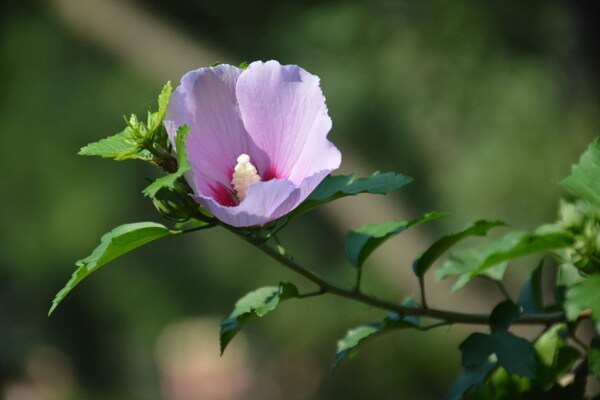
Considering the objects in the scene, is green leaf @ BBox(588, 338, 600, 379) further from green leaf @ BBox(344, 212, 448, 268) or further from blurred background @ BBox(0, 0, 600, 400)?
blurred background @ BBox(0, 0, 600, 400)

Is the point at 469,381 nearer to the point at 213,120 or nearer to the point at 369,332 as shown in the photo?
the point at 369,332

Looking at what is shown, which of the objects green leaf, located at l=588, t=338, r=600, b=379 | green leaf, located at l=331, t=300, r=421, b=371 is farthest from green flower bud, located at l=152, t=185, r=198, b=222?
green leaf, located at l=588, t=338, r=600, b=379

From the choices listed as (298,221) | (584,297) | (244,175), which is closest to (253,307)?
(244,175)

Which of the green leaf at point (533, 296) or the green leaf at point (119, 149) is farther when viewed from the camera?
the green leaf at point (533, 296)

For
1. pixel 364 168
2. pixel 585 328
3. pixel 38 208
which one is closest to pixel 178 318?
pixel 38 208

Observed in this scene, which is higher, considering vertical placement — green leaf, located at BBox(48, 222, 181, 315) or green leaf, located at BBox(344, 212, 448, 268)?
green leaf, located at BBox(48, 222, 181, 315)

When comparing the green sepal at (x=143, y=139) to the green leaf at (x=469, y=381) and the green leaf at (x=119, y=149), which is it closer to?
the green leaf at (x=119, y=149)

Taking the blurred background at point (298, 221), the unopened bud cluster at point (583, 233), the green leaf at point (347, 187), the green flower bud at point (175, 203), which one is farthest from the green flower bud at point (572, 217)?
the blurred background at point (298, 221)
